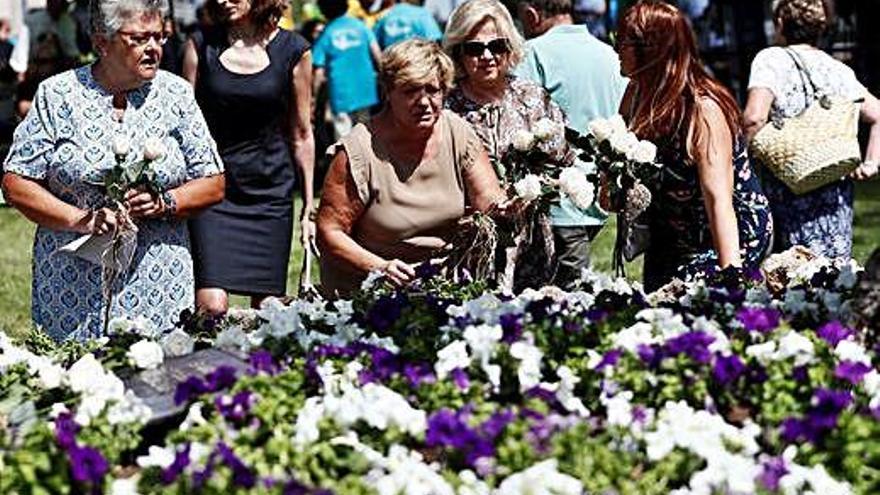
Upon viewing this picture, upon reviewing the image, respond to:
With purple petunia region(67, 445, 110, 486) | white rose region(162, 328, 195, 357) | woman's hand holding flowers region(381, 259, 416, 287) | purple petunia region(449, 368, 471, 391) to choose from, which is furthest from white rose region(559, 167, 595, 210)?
purple petunia region(67, 445, 110, 486)

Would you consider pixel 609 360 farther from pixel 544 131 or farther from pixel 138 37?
pixel 138 37

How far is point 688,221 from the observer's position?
6.11 meters

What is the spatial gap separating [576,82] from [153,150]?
7.61ft

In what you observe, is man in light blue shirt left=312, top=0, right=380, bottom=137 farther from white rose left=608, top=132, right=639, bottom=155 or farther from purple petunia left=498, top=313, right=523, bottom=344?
purple petunia left=498, top=313, right=523, bottom=344

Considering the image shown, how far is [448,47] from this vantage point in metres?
6.72

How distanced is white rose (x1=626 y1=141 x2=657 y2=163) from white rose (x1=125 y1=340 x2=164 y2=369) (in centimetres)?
179

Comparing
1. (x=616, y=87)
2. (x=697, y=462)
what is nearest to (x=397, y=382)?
(x=697, y=462)

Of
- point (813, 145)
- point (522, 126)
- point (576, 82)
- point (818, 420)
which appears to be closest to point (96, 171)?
point (522, 126)

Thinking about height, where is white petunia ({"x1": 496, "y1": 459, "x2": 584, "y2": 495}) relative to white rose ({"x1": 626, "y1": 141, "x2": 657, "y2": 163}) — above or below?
above

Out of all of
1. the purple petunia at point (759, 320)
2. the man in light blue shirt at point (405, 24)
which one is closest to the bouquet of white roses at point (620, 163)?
the purple petunia at point (759, 320)

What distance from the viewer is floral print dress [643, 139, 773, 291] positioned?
6027 mm

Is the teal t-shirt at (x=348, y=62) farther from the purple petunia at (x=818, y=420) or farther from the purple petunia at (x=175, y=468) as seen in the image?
the purple petunia at (x=175, y=468)

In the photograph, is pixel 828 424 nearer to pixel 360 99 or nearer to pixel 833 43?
pixel 360 99

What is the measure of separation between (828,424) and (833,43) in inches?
675
